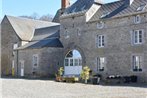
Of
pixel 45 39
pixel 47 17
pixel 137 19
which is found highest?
pixel 47 17

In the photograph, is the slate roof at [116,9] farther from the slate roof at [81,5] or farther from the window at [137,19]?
the slate roof at [81,5]

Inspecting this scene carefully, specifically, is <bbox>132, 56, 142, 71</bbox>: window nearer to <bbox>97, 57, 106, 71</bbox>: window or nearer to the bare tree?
<bbox>97, 57, 106, 71</bbox>: window

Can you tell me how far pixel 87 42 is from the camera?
3372 cm

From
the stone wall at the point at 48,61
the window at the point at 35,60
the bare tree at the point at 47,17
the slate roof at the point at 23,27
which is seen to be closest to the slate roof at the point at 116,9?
the stone wall at the point at 48,61

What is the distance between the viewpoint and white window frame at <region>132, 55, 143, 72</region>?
28.3 metres

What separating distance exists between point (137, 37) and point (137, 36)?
0.31 ft

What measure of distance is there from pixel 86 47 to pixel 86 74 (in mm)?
6977

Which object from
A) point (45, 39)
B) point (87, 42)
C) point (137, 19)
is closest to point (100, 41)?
point (87, 42)

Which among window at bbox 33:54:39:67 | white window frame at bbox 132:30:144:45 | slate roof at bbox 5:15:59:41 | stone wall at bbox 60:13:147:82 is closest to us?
white window frame at bbox 132:30:144:45

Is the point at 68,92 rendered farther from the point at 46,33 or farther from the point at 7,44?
the point at 7,44

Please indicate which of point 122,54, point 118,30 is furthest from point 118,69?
point 118,30

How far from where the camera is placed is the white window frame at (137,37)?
93.6ft

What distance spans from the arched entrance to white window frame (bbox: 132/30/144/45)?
7414 mm

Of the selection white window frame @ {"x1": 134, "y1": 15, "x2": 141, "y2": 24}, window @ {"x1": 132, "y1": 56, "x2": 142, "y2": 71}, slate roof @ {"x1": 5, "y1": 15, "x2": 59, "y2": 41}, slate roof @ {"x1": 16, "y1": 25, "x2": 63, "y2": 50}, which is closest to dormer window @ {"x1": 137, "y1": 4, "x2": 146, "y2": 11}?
white window frame @ {"x1": 134, "y1": 15, "x2": 141, "y2": 24}
